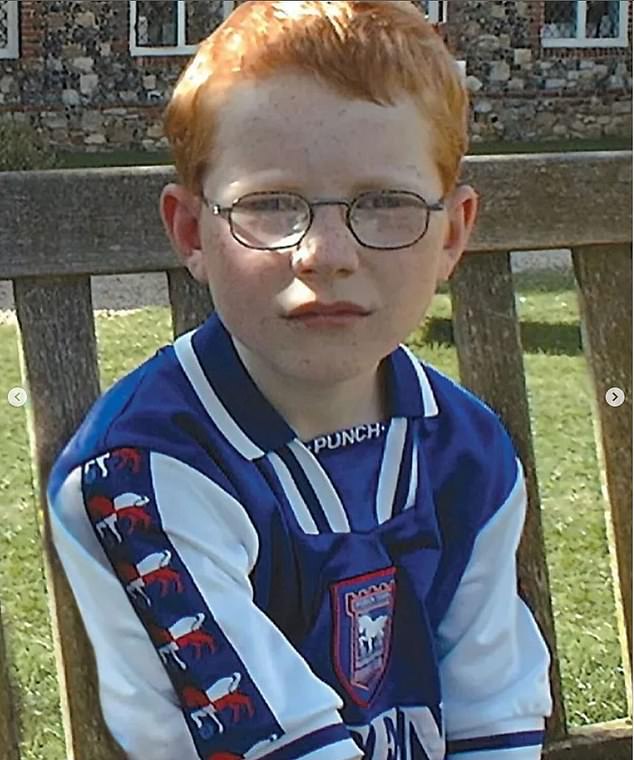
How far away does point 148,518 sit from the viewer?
1.56m

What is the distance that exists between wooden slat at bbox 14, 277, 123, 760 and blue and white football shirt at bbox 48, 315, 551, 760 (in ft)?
0.49

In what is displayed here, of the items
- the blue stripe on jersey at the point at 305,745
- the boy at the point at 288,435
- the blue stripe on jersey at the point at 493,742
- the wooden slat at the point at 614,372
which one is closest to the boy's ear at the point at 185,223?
the boy at the point at 288,435

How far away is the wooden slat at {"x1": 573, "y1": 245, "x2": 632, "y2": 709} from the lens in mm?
2166

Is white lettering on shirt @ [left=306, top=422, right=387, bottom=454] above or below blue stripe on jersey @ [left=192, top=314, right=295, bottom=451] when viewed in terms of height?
below

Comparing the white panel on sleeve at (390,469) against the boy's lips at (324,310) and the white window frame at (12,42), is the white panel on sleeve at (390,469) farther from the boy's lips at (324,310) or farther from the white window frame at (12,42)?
the white window frame at (12,42)

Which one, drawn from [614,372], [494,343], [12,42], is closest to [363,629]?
[494,343]

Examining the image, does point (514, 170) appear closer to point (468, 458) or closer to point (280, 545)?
point (468, 458)

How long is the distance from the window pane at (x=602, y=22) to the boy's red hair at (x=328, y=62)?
9.48 m

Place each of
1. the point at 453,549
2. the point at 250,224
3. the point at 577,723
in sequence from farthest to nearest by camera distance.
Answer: the point at 577,723 → the point at 453,549 → the point at 250,224

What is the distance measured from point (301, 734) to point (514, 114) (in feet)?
37.1

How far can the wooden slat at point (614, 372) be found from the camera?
2.17m

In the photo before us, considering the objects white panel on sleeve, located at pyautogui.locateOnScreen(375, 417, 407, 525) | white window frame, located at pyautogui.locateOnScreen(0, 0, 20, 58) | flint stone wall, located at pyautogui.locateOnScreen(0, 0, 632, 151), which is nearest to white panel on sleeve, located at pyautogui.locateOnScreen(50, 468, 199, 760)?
white panel on sleeve, located at pyautogui.locateOnScreen(375, 417, 407, 525)

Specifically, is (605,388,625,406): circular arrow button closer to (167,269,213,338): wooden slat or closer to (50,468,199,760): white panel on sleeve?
Answer: (167,269,213,338): wooden slat

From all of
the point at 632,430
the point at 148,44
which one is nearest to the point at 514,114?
the point at 148,44
